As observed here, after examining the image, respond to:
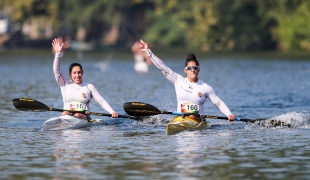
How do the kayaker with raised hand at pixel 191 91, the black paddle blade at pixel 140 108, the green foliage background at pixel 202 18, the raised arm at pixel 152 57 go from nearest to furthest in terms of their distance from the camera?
1. the raised arm at pixel 152 57
2. the kayaker with raised hand at pixel 191 91
3. the black paddle blade at pixel 140 108
4. the green foliage background at pixel 202 18

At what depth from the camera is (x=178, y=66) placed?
203 feet

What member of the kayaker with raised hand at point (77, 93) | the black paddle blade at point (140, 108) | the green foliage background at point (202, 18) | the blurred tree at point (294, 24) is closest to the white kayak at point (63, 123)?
the kayaker with raised hand at point (77, 93)

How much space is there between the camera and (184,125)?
71.9 feet

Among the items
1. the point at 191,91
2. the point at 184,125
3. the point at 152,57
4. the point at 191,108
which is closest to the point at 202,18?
the point at 191,108

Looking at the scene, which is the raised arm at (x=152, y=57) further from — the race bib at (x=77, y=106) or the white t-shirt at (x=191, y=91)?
the race bib at (x=77, y=106)

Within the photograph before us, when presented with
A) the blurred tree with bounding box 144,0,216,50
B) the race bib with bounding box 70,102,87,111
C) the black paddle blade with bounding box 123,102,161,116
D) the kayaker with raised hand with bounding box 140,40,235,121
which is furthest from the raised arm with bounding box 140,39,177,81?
the blurred tree with bounding box 144,0,216,50

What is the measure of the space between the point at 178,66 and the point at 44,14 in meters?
53.2

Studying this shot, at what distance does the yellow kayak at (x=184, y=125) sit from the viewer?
71.3ft

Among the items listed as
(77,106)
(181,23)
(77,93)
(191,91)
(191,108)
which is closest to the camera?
(191,91)

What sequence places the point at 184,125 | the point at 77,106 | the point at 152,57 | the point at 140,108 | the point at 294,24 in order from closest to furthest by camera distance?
the point at 184,125, the point at 152,57, the point at 140,108, the point at 77,106, the point at 294,24

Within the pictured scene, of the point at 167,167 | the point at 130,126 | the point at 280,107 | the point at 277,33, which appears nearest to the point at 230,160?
the point at 167,167

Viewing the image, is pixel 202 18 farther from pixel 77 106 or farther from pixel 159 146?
pixel 159 146

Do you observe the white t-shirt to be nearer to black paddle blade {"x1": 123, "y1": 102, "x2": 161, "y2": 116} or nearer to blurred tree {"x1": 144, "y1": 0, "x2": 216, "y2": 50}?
black paddle blade {"x1": 123, "y1": 102, "x2": 161, "y2": 116}

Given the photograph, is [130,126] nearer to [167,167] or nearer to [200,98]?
[200,98]
